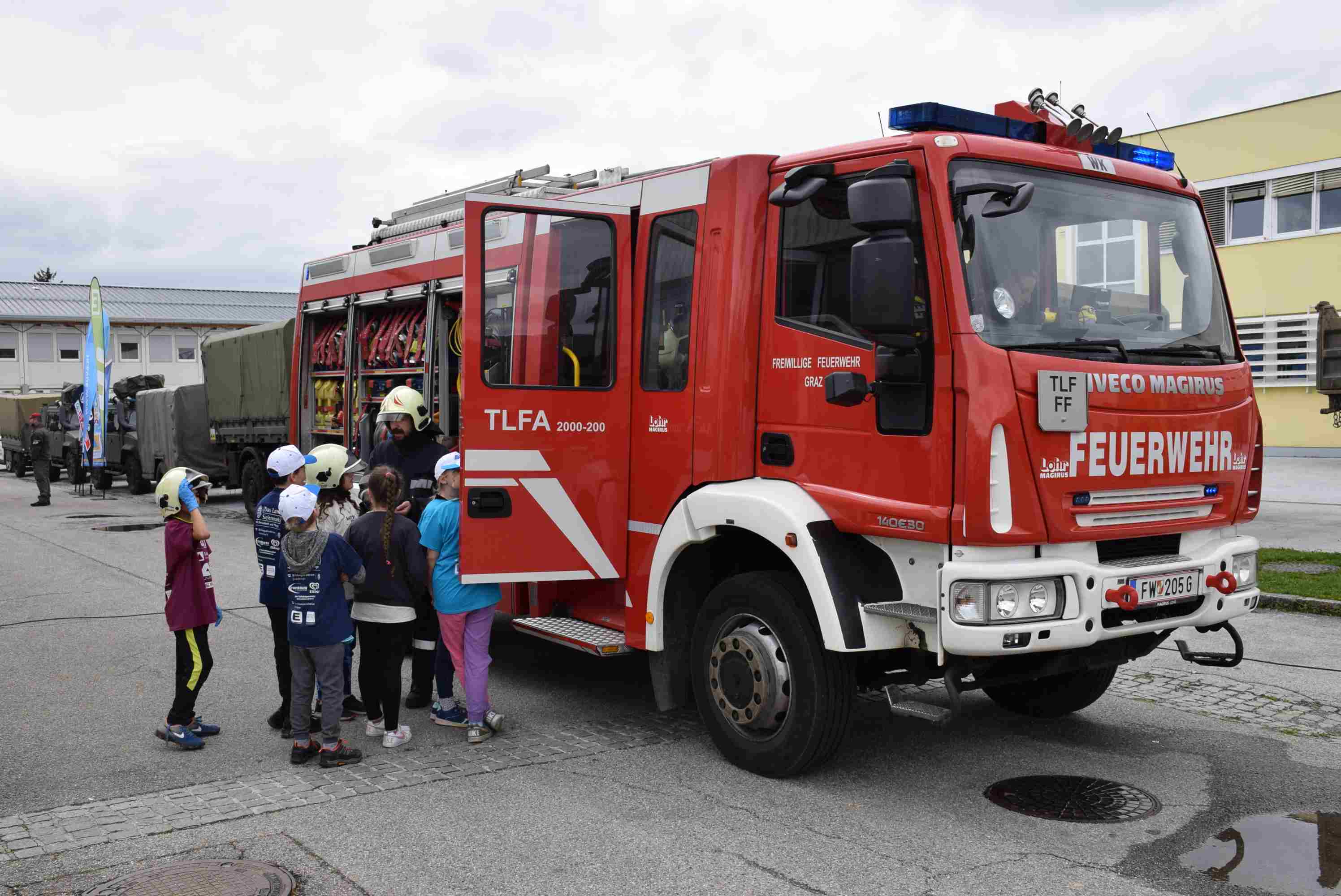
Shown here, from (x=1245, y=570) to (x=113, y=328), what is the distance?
66225mm

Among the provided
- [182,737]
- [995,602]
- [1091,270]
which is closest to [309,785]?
[182,737]

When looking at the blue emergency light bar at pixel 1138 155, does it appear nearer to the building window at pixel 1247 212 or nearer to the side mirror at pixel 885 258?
the side mirror at pixel 885 258

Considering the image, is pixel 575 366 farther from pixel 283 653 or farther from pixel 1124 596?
pixel 1124 596

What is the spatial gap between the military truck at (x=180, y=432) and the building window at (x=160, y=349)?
1711 inches

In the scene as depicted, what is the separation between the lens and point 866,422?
16.8ft

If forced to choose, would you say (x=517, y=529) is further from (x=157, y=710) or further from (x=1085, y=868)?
(x=1085, y=868)

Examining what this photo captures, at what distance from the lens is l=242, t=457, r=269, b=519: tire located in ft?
55.2

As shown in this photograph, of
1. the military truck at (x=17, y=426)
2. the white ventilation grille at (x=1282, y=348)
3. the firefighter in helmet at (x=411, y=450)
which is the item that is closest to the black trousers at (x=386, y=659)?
the firefighter in helmet at (x=411, y=450)

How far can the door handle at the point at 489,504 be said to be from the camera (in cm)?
610

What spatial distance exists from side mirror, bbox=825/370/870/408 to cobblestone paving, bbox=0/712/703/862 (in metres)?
2.16

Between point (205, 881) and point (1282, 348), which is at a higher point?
point (1282, 348)

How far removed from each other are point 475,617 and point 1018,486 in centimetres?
301

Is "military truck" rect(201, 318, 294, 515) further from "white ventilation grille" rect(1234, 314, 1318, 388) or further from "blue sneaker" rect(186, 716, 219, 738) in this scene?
"white ventilation grille" rect(1234, 314, 1318, 388)

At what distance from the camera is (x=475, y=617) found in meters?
6.29
